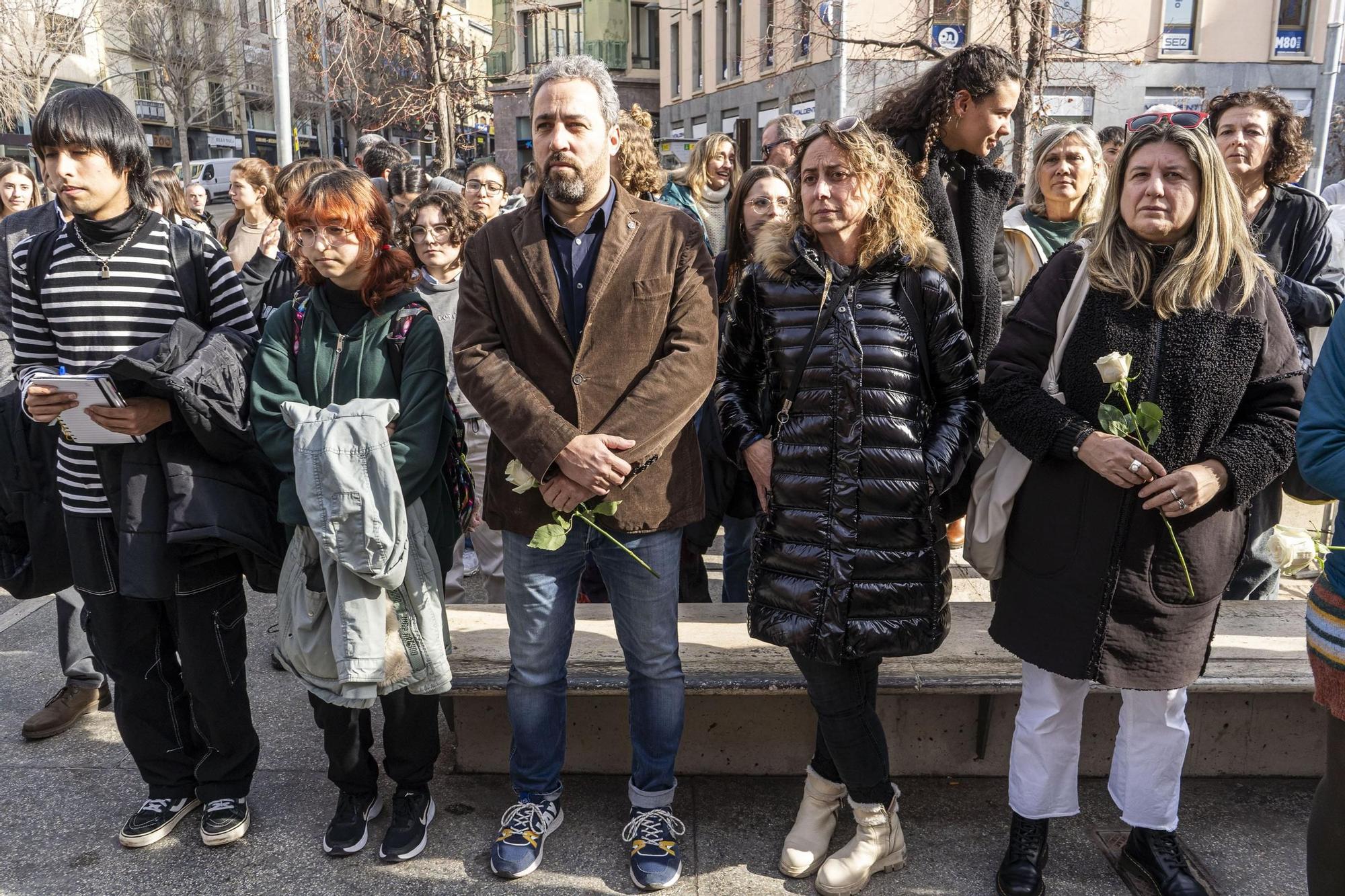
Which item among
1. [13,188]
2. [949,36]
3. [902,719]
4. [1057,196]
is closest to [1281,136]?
[1057,196]

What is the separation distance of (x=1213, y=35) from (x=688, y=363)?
25.4 m

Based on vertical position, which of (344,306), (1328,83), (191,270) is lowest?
(344,306)

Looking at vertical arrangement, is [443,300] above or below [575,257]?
below

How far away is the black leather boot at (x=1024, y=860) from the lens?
8.95ft

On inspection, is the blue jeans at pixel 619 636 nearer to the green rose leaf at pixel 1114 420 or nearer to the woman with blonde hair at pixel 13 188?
the green rose leaf at pixel 1114 420

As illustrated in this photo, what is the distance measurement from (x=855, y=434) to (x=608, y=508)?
695 mm

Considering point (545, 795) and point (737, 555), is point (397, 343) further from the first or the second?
point (737, 555)

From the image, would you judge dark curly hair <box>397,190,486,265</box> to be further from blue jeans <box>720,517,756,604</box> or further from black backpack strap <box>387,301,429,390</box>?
blue jeans <box>720,517,756,604</box>

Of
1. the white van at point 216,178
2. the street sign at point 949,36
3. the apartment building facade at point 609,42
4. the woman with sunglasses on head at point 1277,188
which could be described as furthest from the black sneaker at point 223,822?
the apartment building facade at point 609,42

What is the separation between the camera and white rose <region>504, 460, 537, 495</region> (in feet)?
8.85

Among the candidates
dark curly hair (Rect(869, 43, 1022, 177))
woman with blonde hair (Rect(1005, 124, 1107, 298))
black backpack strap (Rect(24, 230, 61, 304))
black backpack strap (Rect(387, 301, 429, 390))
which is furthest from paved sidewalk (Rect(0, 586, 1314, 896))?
woman with blonde hair (Rect(1005, 124, 1107, 298))

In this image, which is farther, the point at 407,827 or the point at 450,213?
the point at 450,213

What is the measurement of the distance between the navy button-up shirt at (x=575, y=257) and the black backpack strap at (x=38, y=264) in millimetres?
1449

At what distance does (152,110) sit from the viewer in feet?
132
